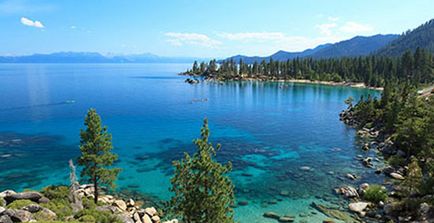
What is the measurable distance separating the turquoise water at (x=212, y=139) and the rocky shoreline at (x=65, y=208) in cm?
561

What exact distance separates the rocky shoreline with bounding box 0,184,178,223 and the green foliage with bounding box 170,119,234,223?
9.58 meters

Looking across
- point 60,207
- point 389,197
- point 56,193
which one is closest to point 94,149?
point 56,193

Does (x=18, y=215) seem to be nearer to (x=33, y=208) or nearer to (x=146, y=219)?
(x=33, y=208)

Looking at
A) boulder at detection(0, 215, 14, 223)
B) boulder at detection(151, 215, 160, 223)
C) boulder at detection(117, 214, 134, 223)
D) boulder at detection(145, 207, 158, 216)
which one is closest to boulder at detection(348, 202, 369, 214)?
boulder at detection(151, 215, 160, 223)

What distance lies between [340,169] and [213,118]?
47.8 metres

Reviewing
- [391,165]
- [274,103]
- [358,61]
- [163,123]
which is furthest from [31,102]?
[358,61]

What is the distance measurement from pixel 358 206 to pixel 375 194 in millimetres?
3629

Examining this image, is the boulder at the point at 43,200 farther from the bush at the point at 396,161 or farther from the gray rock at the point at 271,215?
the bush at the point at 396,161

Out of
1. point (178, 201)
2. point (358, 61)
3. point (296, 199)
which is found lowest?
point (296, 199)

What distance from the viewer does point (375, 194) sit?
3666cm

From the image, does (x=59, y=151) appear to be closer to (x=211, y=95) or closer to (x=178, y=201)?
(x=178, y=201)

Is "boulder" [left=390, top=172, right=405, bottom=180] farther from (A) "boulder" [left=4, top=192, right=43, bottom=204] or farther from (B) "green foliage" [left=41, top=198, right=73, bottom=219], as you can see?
(A) "boulder" [left=4, top=192, right=43, bottom=204]

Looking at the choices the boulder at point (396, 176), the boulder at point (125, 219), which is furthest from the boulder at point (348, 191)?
the boulder at point (125, 219)

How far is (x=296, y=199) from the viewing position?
3803 centimetres
